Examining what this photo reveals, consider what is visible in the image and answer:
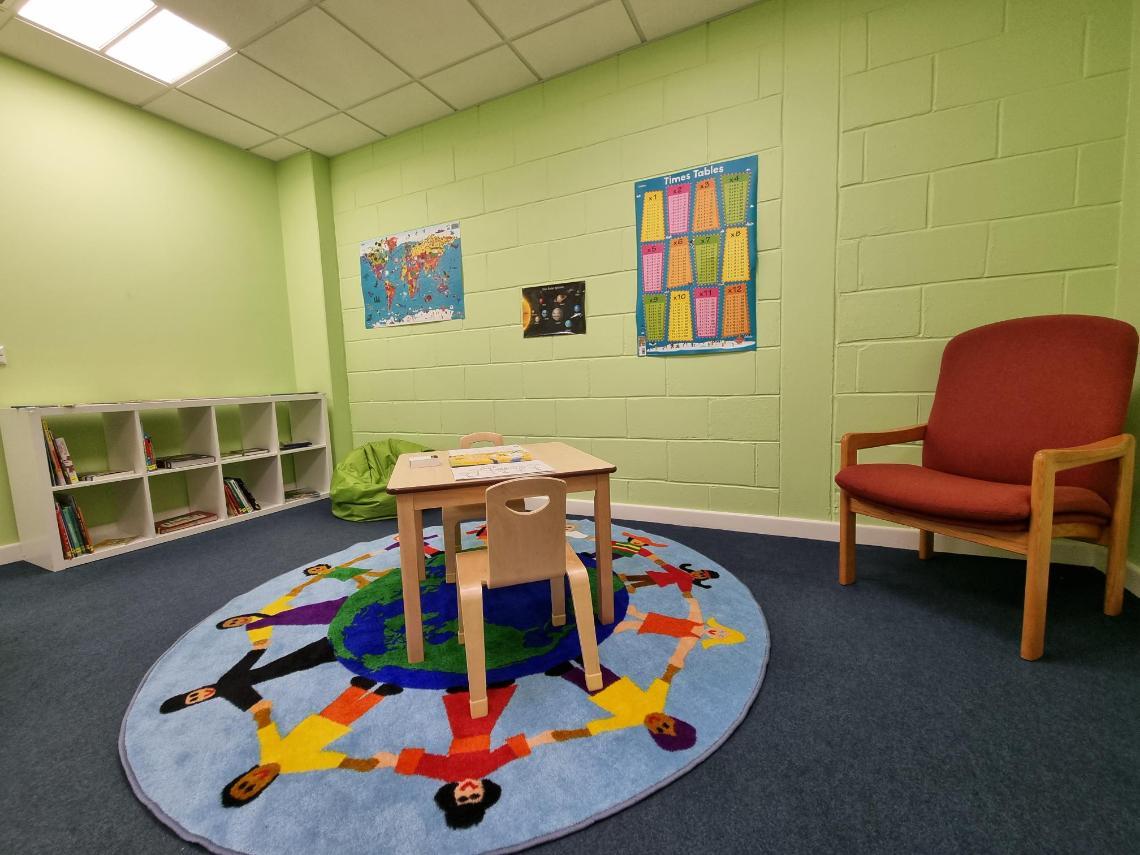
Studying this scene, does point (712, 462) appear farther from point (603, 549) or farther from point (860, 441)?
point (603, 549)

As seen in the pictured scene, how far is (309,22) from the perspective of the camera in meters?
2.39

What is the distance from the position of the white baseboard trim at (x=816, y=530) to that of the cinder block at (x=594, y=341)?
3.20 ft

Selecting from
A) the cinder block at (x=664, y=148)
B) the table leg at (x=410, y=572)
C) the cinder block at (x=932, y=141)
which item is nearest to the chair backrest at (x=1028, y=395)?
the cinder block at (x=932, y=141)

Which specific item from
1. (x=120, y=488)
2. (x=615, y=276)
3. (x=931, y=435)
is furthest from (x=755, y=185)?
(x=120, y=488)

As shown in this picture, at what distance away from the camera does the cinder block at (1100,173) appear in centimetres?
186

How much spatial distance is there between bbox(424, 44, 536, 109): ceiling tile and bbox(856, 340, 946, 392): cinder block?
8.47ft

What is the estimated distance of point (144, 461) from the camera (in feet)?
8.91

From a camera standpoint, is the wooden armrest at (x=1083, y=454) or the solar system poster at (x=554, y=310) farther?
the solar system poster at (x=554, y=310)

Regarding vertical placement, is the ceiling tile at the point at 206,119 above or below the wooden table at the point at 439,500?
above

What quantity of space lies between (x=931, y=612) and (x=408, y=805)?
1.82 m

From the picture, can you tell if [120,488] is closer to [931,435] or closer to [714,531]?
[714,531]

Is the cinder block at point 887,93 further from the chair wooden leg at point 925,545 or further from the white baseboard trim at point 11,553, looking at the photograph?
the white baseboard trim at point 11,553

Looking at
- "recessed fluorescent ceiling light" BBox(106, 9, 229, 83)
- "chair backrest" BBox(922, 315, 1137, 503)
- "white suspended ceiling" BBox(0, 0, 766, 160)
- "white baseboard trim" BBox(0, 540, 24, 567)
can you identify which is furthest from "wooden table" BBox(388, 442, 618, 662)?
"recessed fluorescent ceiling light" BBox(106, 9, 229, 83)

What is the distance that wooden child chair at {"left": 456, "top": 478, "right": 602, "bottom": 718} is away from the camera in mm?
1229
